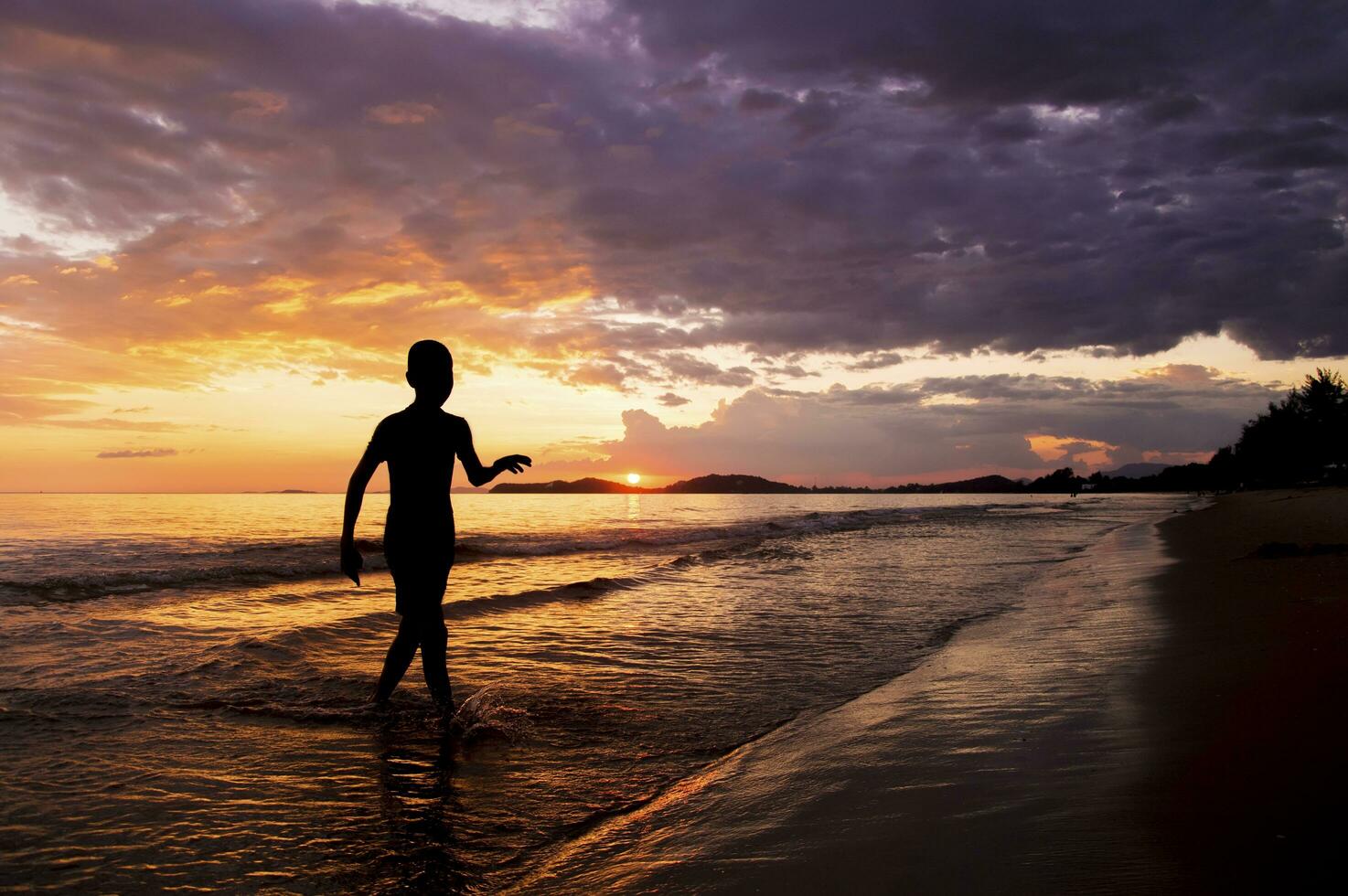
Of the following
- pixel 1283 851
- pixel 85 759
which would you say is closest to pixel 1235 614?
pixel 1283 851

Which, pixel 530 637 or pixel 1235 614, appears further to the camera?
pixel 530 637

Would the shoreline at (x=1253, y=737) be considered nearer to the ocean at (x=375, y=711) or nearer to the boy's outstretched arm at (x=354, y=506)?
the ocean at (x=375, y=711)

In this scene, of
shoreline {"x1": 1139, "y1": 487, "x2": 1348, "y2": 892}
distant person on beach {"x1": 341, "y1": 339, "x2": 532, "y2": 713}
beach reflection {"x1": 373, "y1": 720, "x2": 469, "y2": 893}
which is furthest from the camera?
distant person on beach {"x1": 341, "y1": 339, "x2": 532, "y2": 713}

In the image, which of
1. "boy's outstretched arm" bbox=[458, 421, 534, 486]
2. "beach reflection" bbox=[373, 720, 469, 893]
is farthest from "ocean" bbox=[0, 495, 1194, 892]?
"boy's outstretched arm" bbox=[458, 421, 534, 486]

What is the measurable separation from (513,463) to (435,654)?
1464 millimetres

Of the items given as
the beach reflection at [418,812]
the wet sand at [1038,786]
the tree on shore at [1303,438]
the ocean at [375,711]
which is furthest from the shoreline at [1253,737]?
the tree on shore at [1303,438]

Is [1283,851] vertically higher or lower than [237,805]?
higher

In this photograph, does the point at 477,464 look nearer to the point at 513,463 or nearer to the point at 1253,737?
the point at 513,463

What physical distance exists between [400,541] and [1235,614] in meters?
7.88

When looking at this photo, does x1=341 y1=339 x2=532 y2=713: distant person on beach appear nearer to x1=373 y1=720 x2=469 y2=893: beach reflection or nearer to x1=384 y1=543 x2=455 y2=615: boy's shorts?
x1=384 y1=543 x2=455 y2=615: boy's shorts

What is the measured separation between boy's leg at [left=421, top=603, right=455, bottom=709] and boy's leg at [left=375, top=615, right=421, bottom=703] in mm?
67

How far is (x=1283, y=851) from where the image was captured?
242 cm

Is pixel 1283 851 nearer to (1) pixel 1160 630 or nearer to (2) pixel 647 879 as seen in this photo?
(2) pixel 647 879

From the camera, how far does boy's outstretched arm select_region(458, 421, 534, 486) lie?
5.30m
